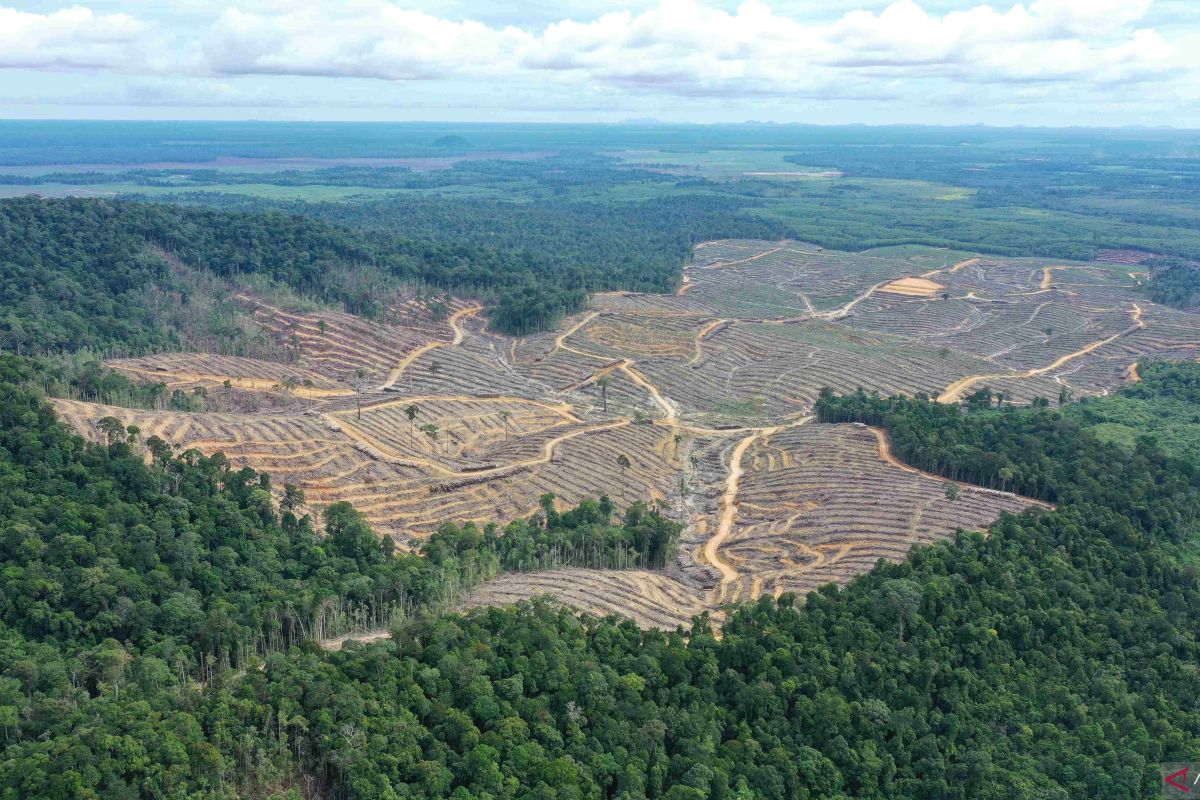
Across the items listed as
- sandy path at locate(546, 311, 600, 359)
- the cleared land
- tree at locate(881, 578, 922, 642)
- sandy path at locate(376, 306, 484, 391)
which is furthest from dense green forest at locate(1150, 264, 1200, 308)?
tree at locate(881, 578, 922, 642)

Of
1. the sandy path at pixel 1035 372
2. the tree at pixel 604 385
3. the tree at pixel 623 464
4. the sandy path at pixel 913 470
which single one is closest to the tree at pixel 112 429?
the tree at pixel 623 464

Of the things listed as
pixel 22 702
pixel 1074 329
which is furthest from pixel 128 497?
pixel 1074 329

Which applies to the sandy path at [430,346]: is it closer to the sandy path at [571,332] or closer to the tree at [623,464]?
the sandy path at [571,332]

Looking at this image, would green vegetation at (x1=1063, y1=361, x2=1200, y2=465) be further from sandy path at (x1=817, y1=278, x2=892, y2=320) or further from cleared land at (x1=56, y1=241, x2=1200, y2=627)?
sandy path at (x1=817, y1=278, x2=892, y2=320)

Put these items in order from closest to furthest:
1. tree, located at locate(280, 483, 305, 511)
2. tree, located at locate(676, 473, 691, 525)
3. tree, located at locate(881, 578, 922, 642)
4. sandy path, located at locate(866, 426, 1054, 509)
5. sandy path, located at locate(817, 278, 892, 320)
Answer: tree, located at locate(881, 578, 922, 642) < tree, located at locate(280, 483, 305, 511) < sandy path, located at locate(866, 426, 1054, 509) < tree, located at locate(676, 473, 691, 525) < sandy path, located at locate(817, 278, 892, 320)

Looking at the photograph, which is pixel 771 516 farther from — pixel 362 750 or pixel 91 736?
pixel 91 736
